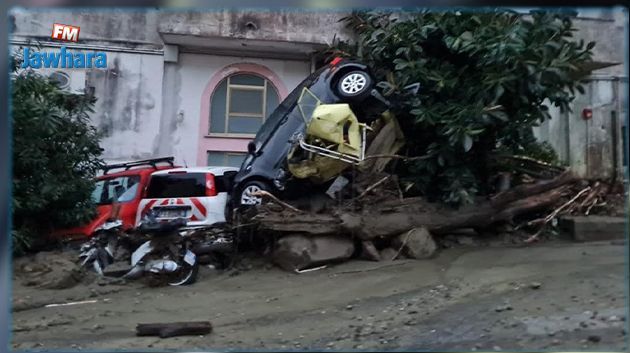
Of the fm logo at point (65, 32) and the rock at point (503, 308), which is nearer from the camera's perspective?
the rock at point (503, 308)

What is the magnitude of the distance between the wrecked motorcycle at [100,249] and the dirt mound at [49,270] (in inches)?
2.1

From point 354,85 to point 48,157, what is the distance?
1.74m

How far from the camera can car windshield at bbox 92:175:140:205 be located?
3.50 m

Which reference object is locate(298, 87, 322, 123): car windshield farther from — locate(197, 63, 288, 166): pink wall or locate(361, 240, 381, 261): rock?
locate(361, 240, 381, 261): rock

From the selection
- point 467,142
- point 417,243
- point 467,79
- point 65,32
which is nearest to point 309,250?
point 417,243

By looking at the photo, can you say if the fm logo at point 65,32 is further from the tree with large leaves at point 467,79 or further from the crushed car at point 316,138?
the tree with large leaves at point 467,79

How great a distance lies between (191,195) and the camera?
3500 mm

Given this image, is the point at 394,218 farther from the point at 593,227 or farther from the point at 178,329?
the point at 178,329

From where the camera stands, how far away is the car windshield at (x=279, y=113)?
138 inches

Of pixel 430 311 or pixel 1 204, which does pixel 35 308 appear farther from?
pixel 430 311

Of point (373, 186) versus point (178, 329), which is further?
point (373, 186)

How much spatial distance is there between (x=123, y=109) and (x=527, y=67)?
86.6 inches

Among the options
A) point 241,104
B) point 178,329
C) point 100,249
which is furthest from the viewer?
point 241,104

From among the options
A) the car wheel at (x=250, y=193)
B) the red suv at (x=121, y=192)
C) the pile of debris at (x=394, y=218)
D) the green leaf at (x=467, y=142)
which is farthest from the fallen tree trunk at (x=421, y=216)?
the red suv at (x=121, y=192)
